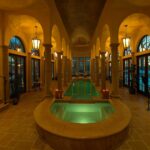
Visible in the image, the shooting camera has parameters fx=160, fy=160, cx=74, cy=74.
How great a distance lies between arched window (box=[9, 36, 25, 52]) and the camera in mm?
9398

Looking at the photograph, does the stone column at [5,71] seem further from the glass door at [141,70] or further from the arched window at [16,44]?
the glass door at [141,70]

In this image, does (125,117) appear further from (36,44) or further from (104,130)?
(36,44)

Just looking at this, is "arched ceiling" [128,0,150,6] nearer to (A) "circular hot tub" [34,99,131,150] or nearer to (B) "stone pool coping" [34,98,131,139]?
(A) "circular hot tub" [34,99,131,150]

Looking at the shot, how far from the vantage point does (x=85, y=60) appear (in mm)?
29547

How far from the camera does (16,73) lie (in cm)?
1023

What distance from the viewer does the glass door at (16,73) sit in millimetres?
9255

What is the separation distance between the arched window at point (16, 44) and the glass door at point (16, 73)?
50 cm

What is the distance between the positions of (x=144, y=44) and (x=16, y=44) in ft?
26.8

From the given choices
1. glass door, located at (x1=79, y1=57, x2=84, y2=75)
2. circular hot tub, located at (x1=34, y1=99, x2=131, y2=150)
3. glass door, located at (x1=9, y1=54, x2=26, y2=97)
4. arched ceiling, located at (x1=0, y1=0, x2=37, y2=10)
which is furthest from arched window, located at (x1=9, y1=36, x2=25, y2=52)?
glass door, located at (x1=79, y1=57, x2=84, y2=75)

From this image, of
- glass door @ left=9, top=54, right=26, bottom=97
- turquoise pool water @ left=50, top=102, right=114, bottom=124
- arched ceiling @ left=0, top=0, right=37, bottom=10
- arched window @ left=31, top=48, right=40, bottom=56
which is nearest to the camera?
arched ceiling @ left=0, top=0, right=37, bottom=10

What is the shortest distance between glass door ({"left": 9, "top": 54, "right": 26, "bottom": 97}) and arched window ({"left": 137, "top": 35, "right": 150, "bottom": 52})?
8.10 meters

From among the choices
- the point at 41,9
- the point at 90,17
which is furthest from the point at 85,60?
the point at 41,9

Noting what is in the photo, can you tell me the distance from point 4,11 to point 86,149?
698cm

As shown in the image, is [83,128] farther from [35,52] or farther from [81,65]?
[81,65]
